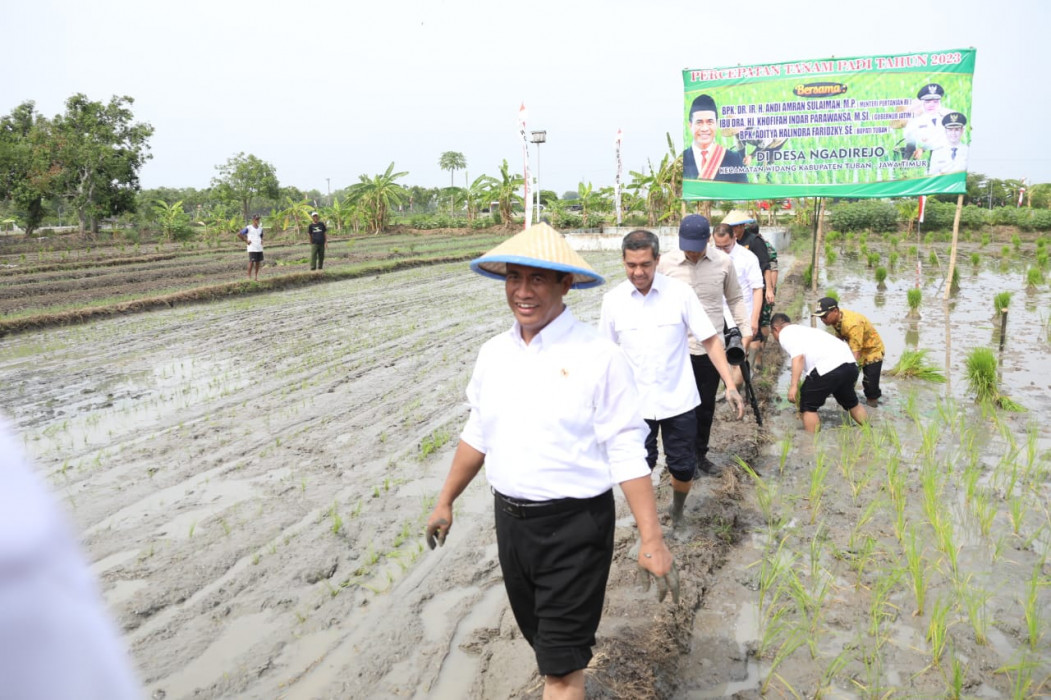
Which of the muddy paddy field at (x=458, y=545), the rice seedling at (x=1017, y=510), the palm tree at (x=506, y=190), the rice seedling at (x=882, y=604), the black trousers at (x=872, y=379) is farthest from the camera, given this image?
the palm tree at (x=506, y=190)

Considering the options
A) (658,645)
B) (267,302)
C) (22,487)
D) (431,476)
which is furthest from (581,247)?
(22,487)

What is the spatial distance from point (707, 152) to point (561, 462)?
9771 millimetres

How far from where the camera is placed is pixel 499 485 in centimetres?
232

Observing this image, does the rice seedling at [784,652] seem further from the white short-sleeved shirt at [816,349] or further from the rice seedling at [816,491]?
the white short-sleeved shirt at [816,349]

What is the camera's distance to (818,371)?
588cm

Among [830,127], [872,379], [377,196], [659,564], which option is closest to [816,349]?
[872,379]

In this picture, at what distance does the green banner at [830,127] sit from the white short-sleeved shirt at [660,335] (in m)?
7.74

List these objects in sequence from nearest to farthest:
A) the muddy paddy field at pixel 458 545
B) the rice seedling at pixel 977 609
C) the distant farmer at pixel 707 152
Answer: the muddy paddy field at pixel 458 545 → the rice seedling at pixel 977 609 → the distant farmer at pixel 707 152

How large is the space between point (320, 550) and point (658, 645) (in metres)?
1.74

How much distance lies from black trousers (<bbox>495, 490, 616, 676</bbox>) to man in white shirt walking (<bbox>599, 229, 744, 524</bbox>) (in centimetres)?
168

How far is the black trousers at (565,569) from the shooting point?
86.7 inches

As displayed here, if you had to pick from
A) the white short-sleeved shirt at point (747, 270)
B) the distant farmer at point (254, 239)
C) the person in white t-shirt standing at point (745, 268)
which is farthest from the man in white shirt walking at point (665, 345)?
the distant farmer at point (254, 239)

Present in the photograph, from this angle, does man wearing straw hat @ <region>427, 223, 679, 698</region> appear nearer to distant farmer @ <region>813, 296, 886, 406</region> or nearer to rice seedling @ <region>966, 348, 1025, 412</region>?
distant farmer @ <region>813, 296, 886, 406</region>

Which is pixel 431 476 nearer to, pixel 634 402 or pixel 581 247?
pixel 634 402
